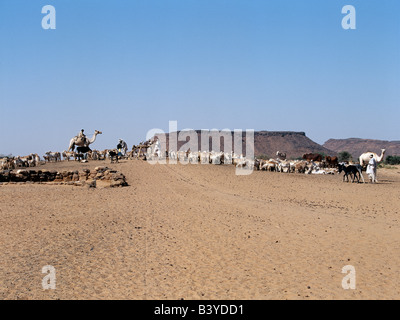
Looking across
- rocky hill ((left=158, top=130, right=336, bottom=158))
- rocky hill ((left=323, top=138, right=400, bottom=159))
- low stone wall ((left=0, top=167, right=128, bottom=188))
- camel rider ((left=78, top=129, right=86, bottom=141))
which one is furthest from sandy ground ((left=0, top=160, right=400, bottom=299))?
rocky hill ((left=323, top=138, right=400, bottom=159))

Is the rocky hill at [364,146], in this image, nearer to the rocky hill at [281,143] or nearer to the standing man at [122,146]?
the rocky hill at [281,143]

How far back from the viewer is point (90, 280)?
24.0 feet

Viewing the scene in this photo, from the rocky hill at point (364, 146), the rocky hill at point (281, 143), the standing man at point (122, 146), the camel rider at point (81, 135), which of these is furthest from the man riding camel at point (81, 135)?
the rocky hill at point (364, 146)

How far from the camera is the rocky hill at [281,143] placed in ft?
377

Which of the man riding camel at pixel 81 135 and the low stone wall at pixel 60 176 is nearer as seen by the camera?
the low stone wall at pixel 60 176

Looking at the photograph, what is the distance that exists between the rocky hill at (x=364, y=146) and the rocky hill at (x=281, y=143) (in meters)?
20.6

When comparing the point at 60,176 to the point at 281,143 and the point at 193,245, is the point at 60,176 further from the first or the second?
the point at 281,143

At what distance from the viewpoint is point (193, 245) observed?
9.80 meters

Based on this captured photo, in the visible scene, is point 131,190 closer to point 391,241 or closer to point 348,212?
point 348,212

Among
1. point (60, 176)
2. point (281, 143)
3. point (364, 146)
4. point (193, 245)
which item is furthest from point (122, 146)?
point (364, 146)

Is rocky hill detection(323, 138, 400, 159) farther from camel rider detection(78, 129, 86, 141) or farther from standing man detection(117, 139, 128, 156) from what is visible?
camel rider detection(78, 129, 86, 141)

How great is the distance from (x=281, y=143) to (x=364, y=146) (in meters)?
40.5

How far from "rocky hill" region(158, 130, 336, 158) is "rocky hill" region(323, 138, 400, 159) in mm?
20648
